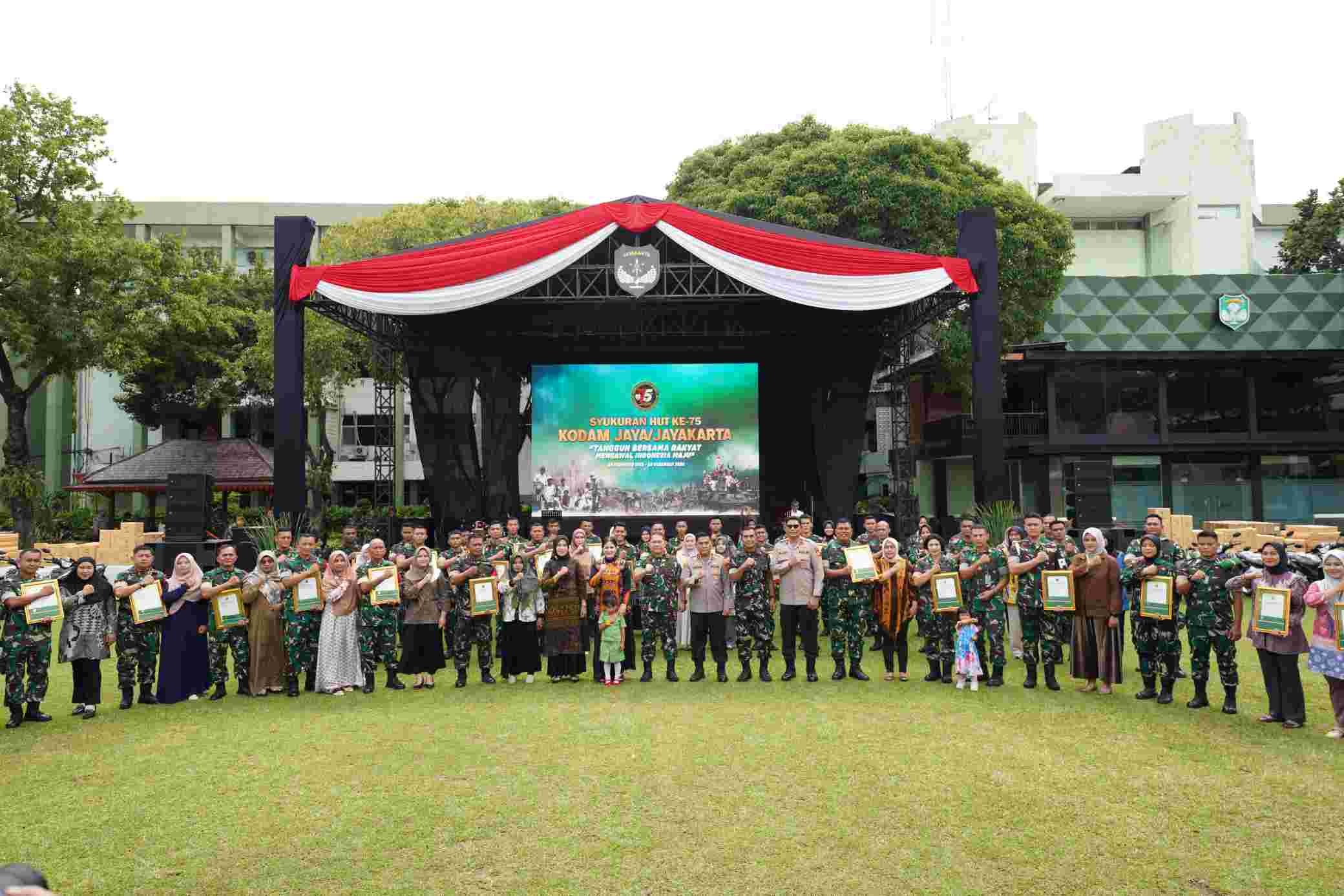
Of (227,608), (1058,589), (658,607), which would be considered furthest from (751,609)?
(227,608)

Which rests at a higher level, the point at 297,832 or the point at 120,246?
the point at 120,246

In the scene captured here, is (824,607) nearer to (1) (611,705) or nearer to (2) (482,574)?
(1) (611,705)

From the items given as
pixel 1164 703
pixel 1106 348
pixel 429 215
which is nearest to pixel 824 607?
pixel 1164 703

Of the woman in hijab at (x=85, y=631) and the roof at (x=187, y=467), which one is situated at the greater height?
the roof at (x=187, y=467)

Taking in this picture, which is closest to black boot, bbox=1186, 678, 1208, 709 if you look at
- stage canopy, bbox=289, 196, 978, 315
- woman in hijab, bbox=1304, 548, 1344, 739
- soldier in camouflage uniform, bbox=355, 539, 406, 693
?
woman in hijab, bbox=1304, 548, 1344, 739

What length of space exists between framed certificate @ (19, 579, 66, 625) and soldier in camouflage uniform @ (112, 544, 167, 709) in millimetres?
489

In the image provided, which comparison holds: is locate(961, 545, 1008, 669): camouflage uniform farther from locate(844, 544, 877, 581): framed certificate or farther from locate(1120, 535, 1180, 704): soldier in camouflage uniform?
locate(1120, 535, 1180, 704): soldier in camouflage uniform

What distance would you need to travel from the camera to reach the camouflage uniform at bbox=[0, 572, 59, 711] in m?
6.77

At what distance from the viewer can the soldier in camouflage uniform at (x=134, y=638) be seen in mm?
7391

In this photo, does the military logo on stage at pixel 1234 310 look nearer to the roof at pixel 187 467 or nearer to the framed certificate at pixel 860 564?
the framed certificate at pixel 860 564

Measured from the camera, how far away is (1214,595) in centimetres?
686

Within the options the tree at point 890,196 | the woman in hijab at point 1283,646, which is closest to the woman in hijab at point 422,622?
the woman in hijab at point 1283,646

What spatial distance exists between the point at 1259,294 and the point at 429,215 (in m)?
22.1

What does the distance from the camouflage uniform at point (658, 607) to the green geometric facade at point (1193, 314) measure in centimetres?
1915
